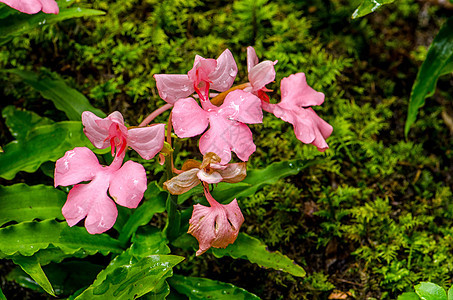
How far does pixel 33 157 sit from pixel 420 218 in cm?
215

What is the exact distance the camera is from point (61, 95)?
2.21 metres

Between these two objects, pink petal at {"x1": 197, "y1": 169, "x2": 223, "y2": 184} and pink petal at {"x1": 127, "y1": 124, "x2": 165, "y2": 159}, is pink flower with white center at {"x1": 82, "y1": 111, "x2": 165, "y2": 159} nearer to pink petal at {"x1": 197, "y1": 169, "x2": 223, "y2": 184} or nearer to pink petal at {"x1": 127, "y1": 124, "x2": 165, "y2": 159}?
pink petal at {"x1": 127, "y1": 124, "x2": 165, "y2": 159}

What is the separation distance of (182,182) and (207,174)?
9 centimetres

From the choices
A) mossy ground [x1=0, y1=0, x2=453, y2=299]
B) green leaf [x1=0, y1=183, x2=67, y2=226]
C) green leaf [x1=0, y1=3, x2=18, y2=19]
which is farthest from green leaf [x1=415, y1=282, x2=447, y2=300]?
green leaf [x1=0, y1=3, x2=18, y2=19]

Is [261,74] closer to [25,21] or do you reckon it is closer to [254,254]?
[254,254]

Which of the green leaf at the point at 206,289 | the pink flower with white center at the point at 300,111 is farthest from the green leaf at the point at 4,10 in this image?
the green leaf at the point at 206,289

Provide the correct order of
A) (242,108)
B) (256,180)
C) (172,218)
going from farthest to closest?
(256,180), (172,218), (242,108)

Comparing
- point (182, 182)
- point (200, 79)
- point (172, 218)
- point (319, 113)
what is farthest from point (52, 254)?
point (319, 113)

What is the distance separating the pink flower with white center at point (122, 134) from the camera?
138 cm

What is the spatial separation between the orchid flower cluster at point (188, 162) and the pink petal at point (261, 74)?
0.11 m

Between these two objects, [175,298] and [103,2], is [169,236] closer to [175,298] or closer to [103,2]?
[175,298]

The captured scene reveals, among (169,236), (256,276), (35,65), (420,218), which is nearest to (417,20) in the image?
(420,218)

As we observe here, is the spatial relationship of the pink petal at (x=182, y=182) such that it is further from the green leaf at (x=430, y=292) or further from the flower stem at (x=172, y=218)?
the green leaf at (x=430, y=292)

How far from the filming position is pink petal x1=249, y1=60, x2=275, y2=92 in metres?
1.57
